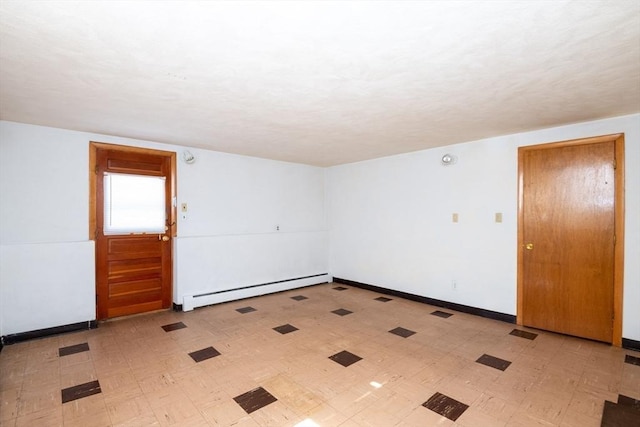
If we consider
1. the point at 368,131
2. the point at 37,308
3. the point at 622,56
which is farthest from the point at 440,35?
the point at 37,308

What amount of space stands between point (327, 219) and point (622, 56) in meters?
4.84

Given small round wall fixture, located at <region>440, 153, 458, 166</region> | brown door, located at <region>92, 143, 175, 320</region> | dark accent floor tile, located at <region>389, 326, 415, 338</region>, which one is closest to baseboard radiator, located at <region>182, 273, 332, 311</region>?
brown door, located at <region>92, 143, 175, 320</region>

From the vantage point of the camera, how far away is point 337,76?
215 centimetres

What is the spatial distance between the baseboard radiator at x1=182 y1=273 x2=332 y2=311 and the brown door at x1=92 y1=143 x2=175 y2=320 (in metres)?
0.37

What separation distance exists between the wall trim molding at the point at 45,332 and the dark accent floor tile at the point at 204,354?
1623 mm

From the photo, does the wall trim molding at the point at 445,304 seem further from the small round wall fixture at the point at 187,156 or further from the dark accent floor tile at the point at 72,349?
the dark accent floor tile at the point at 72,349

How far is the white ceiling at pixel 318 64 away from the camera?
148 cm

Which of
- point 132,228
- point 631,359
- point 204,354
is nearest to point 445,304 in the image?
point 631,359

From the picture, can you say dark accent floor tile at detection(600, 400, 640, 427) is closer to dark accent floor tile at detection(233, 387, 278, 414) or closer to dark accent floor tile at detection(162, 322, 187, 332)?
dark accent floor tile at detection(233, 387, 278, 414)

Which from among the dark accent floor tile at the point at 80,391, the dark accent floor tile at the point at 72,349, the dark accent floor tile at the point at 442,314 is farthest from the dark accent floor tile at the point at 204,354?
the dark accent floor tile at the point at 442,314

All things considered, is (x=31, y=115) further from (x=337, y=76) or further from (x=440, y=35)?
(x=440, y=35)

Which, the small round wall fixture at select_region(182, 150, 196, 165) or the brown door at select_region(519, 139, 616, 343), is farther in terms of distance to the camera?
the small round wall fixture at select_region(182, 150, 196, 165)

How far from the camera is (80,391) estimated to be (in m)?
2.31

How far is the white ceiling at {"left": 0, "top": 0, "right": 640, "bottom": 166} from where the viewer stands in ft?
4.85
